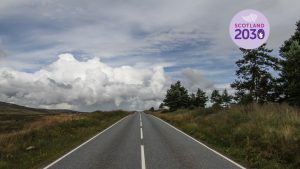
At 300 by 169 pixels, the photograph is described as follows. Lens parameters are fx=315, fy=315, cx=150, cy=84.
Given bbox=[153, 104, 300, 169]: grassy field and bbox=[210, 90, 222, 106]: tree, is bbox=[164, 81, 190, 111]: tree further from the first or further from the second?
bbox=[153, 104, 300, 169]: grassy field

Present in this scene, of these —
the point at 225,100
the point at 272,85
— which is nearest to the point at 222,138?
the point at 272,85

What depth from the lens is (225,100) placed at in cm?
11506

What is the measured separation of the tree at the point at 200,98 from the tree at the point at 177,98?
25.9ft

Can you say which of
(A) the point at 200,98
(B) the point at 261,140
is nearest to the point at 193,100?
(A) the point at 200,98

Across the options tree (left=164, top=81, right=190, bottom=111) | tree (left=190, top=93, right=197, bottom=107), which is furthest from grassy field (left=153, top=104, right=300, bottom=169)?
tree (left=190, top=93, right=197, bottom=107)

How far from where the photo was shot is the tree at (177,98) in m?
96.4

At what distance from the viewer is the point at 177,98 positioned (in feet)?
316

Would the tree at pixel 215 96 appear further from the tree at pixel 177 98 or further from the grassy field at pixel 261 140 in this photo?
the grassy field at pixel 261 140

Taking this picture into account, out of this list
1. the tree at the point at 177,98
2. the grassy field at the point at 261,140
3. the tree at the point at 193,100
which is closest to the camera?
the grassy field at the point at 261,140

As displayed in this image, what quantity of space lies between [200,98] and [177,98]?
1355 cm

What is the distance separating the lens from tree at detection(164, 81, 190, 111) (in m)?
96.4

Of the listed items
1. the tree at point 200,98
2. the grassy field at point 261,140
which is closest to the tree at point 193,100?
the tree at point 200,98

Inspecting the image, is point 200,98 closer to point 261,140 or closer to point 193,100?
point 193,100

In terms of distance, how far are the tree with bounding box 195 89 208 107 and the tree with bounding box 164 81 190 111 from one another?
7.89 meters
